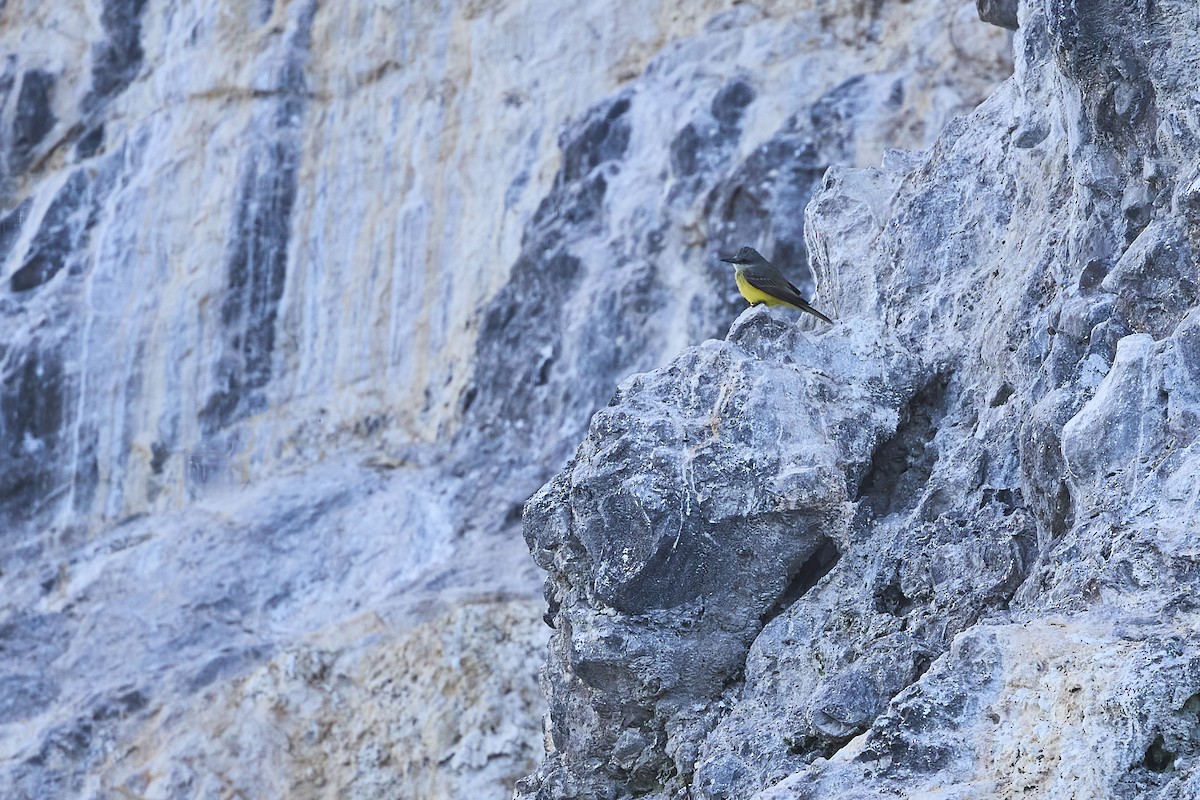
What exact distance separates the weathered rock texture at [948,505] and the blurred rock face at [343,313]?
315 inches

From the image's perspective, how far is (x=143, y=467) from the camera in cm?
2417

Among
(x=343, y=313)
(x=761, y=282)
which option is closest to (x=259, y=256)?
(x=343, y=313)

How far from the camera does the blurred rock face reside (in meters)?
17.7

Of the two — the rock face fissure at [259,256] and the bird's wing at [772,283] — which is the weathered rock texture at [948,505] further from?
the rock face fissure at [259,256]

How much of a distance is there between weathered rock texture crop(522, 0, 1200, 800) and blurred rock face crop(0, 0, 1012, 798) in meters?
7.99

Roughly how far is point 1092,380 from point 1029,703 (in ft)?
6.46

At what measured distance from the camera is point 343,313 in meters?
24.4

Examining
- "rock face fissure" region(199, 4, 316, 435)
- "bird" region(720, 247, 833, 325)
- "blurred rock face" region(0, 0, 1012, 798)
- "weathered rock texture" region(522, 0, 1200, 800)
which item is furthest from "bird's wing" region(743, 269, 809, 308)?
"rock face fissure" region(199, 4, 316, 435)

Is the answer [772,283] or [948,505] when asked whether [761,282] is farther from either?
[948,505]

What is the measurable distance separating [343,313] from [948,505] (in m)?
17.5

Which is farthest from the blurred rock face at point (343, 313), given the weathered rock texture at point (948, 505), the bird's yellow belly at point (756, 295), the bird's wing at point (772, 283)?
the weathered rock texture at point (948, 505)

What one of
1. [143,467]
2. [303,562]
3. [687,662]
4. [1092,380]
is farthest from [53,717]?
[1092,380]

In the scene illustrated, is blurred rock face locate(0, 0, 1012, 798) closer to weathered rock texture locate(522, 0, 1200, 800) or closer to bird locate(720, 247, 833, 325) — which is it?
bird locate(720, 247, 833, 325)

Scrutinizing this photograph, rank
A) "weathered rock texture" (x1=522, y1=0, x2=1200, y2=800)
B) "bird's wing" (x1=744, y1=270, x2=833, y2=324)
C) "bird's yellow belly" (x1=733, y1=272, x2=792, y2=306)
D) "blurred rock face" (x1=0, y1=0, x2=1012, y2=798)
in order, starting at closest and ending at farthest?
"weathered rock texture" (x1=522, y1=0, x2=1200, y2=800)
"bird's wing" (x1=744, y1=270, x2=833, y2=324)
"bird's yellow belly" (x1=733, y1=272, x2=792, y2=306)
"blurred rock face" (x1=0, y1=0, x2=1012, y2=798)
